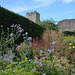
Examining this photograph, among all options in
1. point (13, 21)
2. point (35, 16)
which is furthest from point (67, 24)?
point (13, 21)

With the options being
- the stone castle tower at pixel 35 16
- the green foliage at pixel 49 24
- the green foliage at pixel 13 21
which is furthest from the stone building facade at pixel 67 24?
the green foliage at pixel 13 21

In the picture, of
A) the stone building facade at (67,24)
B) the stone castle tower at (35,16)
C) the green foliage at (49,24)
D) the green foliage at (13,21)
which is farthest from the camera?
the stone building facade at (67,24)

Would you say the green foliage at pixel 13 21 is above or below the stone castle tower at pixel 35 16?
below

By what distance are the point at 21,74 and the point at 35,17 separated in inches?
976

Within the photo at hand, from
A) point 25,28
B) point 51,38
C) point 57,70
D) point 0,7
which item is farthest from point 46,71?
point 51,38

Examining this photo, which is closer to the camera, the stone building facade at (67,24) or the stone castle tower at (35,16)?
the stone castle tower at (35,16)

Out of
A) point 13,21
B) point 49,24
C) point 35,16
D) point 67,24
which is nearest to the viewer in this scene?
point 13,21

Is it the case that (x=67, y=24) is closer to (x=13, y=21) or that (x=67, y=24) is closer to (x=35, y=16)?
(x=35, y=16)

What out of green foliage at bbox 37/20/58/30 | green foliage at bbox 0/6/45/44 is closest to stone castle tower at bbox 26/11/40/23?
green foliage at bbox 37/20/58/30

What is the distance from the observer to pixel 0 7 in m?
5.58

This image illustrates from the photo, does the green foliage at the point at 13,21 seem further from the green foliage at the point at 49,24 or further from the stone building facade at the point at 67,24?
the stone building facade at the point at 67,24

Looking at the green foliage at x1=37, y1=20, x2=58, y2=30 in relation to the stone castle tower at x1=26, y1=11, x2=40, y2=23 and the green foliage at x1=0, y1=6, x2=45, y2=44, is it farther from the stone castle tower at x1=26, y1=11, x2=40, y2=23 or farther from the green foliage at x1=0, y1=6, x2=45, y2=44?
the green foliage at x1=0, y1=6, x2=45, y2=44

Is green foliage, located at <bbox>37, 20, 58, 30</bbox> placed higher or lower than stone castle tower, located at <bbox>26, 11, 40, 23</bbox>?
lower

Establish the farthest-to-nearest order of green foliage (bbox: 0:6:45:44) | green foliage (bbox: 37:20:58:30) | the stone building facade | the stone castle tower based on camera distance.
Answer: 1. the stone building facade
2. the stone castle tower
3. green foliage (bbox: 37:20:58:30)
4. green foliage (bbox: 0:6:45:44)
